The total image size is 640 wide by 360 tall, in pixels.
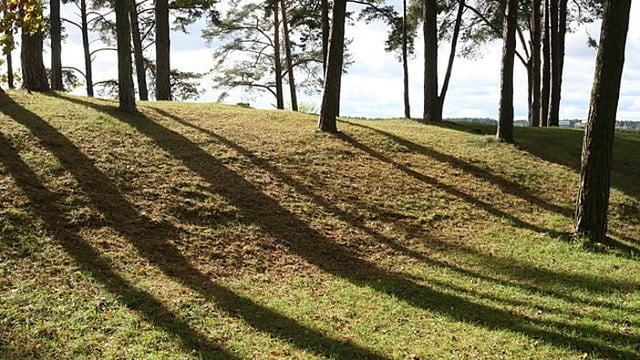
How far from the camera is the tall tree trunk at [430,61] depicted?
53.9 ft

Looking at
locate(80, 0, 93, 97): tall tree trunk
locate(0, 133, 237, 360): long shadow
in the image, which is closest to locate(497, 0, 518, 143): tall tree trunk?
locate(0, 133, 237, 360): long shadow

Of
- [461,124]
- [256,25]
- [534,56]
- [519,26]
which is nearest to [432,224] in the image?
[461,124]

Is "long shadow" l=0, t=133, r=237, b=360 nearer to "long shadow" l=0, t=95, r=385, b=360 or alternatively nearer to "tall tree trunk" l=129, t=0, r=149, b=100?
"long shadow" l=0, t=95, r=385, b=360

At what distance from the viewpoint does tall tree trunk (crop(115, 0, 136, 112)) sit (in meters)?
11.5

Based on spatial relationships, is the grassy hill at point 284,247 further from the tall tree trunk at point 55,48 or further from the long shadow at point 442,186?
the tall tree trunk at point 55,48

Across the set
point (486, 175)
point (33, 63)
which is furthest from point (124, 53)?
point (486, 175)

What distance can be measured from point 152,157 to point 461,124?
37.7 feet

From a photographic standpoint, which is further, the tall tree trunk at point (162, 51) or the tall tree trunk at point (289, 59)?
the tall tree trunk at point (289, 59)

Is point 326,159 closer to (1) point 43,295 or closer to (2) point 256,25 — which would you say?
(1) point 43,295

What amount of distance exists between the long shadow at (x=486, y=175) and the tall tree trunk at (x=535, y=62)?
9471 millimetres

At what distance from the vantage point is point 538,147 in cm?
1419

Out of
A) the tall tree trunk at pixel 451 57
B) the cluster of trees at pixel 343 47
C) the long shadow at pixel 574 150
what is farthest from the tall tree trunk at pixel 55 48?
the long shadow at pixel 574 150

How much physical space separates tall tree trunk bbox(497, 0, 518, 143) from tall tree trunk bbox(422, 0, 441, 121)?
3.11m

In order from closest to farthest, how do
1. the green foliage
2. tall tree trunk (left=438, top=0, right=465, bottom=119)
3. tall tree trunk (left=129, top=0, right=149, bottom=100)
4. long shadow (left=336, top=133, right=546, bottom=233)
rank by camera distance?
the green foliage, long shadow (left=336, top=133, right=546, bottom=233), tall tree trunk (left=438, top=0, right=465, bottom=119), tall tree trunk (left=129, top=0, right=149, bottom=100)
